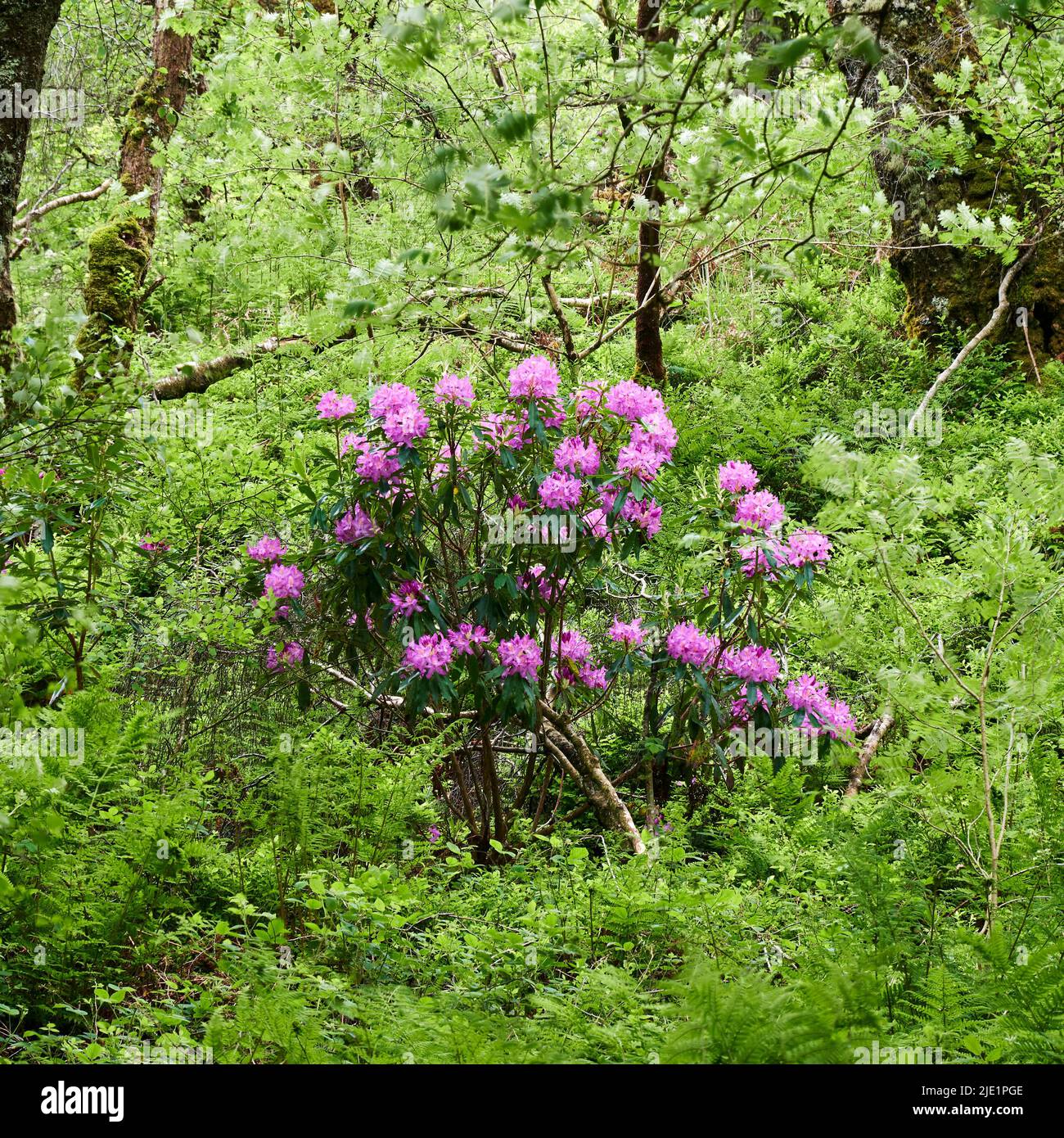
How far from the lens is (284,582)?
4.47m

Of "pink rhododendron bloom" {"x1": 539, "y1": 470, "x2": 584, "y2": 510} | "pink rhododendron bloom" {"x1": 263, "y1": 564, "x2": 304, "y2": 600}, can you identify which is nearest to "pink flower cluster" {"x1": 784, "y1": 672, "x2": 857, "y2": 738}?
"pink rhododendron bloom" {"x1": 539, "y1": 470, "x2": 584, "y2": 510}

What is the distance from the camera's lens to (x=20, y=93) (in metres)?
3.28

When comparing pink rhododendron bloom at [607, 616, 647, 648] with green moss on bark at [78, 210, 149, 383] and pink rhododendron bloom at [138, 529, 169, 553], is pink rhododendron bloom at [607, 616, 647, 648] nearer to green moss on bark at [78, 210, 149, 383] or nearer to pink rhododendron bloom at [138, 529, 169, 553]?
pink rhododendron bloom at [138, 529, 169, 553]

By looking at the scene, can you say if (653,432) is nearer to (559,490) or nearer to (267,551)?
(559,490)

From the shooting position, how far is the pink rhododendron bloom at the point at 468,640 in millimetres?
4148

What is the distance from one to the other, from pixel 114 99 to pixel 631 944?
12.7 metres

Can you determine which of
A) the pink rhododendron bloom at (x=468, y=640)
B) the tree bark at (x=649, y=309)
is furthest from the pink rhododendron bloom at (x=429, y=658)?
the tree bark at (x=649, y=309)

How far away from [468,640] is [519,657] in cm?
24

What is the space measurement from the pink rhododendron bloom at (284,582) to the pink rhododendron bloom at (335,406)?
0.74 m

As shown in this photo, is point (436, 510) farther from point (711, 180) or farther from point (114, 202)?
point (114, 202)

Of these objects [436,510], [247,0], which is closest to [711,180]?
[436,510]

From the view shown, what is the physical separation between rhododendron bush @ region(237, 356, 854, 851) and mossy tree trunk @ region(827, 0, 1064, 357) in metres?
5.43

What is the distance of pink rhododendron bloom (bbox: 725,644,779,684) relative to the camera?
432 cm
